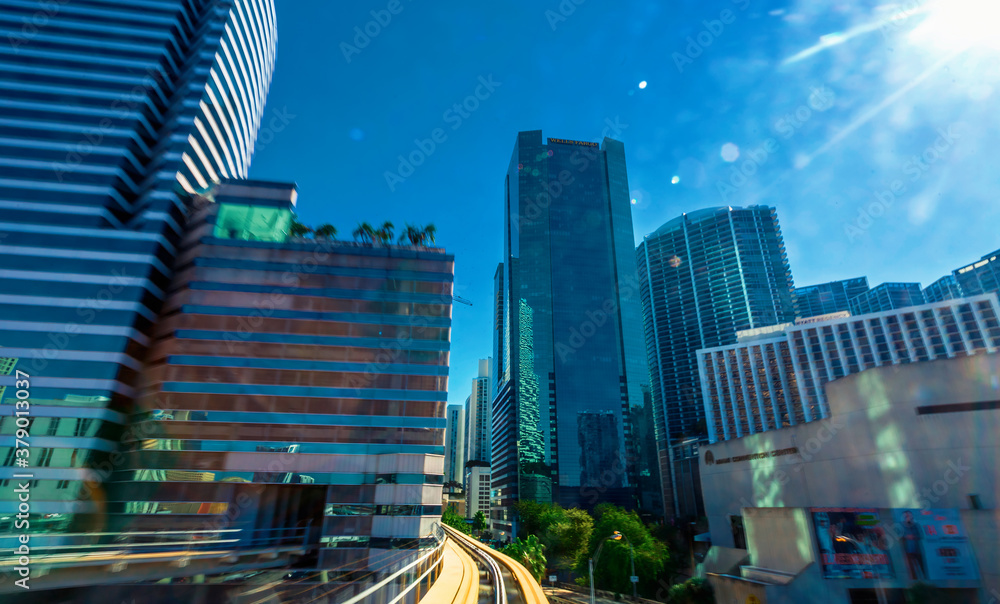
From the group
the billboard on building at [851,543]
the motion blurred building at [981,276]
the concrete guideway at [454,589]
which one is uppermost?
the motion blurred building at [981,276]

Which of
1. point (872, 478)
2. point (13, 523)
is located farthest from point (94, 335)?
point (872, 478)

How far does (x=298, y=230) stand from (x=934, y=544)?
227 feet

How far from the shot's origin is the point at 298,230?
6106 centimetres

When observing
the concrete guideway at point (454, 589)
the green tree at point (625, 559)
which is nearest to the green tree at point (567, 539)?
the green tree at point (625, 559)

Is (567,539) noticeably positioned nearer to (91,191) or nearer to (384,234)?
(384,234)

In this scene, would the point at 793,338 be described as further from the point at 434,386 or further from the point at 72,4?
the point at 72,4

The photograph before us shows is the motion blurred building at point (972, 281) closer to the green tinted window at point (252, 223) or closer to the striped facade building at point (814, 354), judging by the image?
the striped facade building at point (814, 354)

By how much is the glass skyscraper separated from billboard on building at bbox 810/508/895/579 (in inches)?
5390

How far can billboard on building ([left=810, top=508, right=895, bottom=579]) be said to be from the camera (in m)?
31.2

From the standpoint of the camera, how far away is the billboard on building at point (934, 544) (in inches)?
1166

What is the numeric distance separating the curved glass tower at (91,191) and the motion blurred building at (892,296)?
23062 centimetres

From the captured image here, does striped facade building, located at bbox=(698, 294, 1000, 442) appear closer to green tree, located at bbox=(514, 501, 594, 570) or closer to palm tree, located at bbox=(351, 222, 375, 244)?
green tree, located at bbox=(514, 501, 594, 570)

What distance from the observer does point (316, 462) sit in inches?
1918

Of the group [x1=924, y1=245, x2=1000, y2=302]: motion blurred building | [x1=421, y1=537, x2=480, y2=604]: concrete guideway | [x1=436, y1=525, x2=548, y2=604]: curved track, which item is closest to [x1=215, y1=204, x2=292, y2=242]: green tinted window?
[x1=421, y1=537, x2=480, y2=604]: concrete guideway
